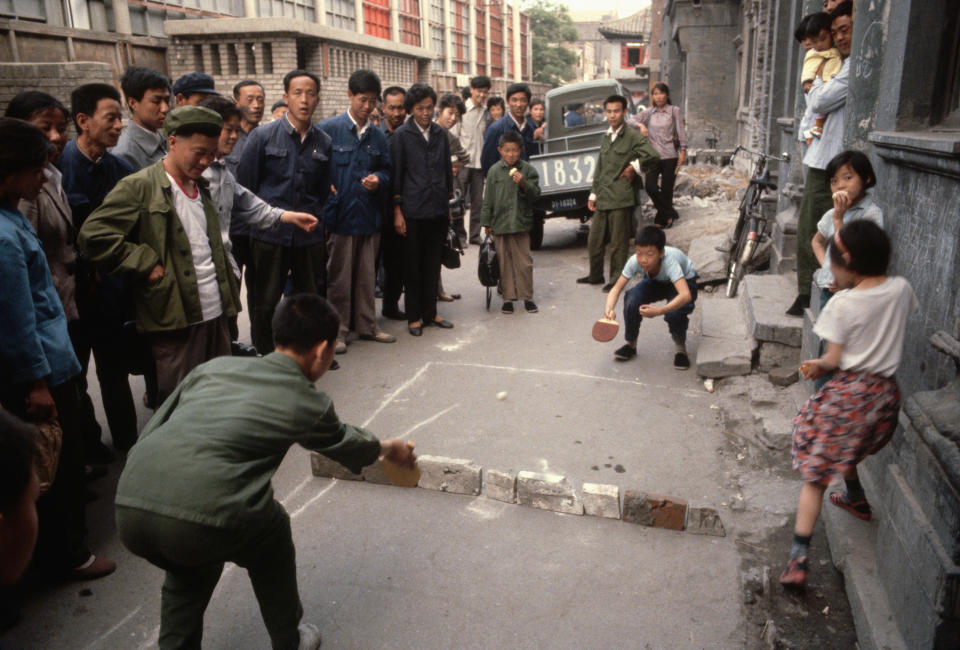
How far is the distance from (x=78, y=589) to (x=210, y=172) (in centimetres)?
252

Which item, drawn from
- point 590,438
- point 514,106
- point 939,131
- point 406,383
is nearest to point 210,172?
point 406,383

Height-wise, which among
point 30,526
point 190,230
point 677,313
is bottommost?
point 677,313

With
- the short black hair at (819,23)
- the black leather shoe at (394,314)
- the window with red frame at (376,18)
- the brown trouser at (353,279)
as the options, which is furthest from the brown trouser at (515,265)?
the window with red frame at (376,18)

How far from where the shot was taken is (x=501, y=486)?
12.2 feet

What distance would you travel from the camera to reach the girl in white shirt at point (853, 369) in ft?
9.07

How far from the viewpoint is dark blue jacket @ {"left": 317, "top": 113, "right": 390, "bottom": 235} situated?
6074 mm

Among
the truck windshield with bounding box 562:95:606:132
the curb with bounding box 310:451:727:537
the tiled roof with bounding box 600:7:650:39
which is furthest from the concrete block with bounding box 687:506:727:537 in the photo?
the tiled roof with bounding box 600:7:650:39

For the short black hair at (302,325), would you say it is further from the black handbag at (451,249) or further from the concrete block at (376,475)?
the black handbag at (451,249)

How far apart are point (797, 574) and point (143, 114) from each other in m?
4.29

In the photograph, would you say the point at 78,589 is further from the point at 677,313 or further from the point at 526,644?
the point at 677,313

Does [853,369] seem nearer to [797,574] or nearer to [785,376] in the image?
[797,574]

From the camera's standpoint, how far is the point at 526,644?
268cm

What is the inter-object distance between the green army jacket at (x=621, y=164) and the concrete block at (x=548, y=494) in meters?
4.71

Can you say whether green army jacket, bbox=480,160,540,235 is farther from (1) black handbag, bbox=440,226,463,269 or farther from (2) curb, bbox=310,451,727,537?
(2) curb, bbox=310,451,727,537
